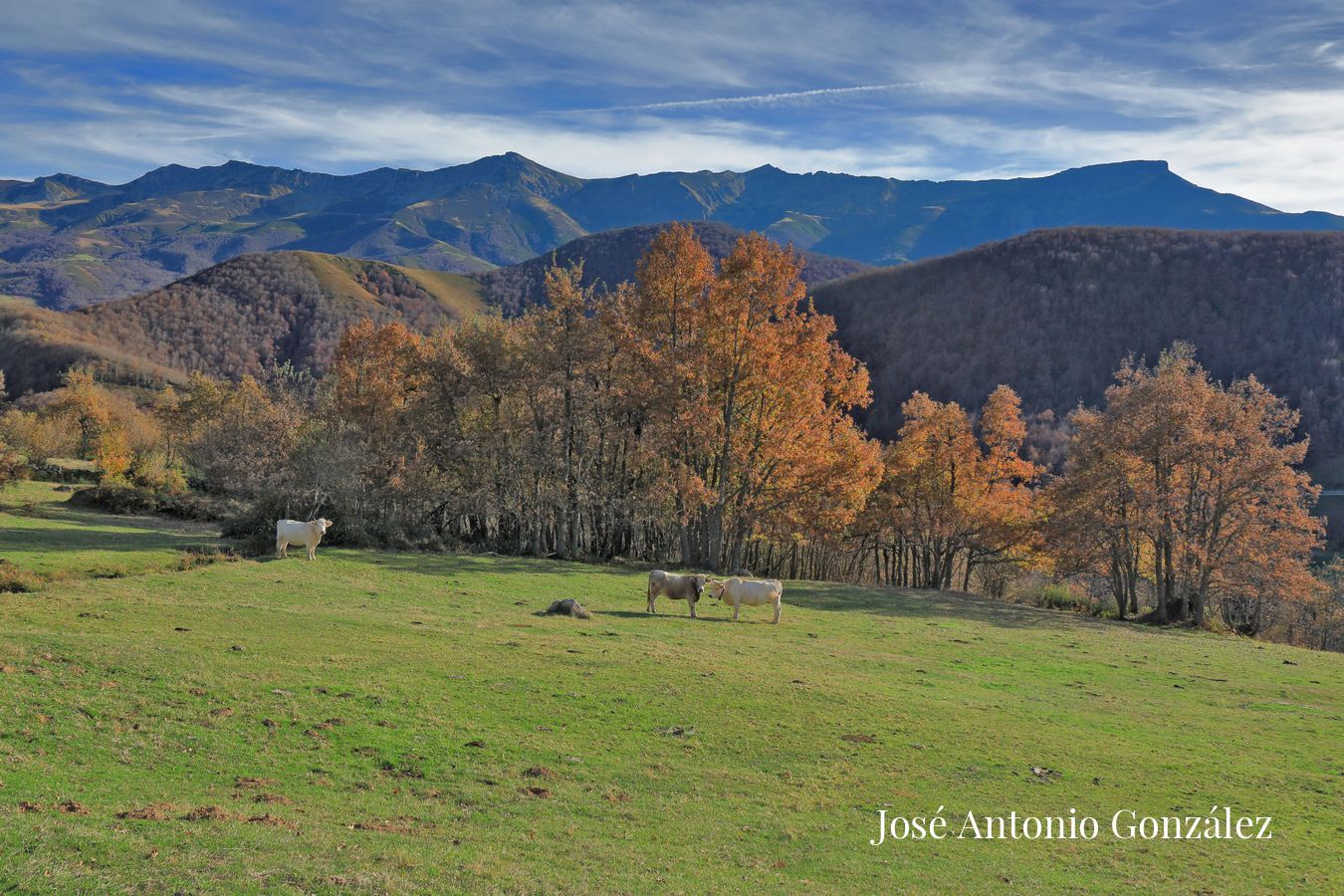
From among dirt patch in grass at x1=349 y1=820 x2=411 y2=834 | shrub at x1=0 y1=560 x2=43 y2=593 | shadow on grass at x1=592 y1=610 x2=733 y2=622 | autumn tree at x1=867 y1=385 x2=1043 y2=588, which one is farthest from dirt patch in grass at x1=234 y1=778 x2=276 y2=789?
autumn tree at x1=867 y1=385 x2=1043 y2=588

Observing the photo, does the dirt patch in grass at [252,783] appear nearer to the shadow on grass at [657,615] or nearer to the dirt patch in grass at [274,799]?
the dirt patch in grass at [274,799]

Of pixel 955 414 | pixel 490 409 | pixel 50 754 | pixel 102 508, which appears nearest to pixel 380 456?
pixel 490 409

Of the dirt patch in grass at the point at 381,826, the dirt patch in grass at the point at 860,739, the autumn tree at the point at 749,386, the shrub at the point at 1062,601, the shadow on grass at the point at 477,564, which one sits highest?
the autumn tree at the point at 749,386

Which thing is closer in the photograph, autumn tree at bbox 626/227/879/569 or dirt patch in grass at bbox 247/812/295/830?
dirt patch in grass at bbox 247/812/295/830

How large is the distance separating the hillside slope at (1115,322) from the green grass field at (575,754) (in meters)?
147

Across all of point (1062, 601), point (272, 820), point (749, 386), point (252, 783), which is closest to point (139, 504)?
point (749, 386)

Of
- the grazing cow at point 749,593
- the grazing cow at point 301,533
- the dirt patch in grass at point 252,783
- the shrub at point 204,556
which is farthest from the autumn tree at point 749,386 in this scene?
the dirt patch in grass at point 252,783

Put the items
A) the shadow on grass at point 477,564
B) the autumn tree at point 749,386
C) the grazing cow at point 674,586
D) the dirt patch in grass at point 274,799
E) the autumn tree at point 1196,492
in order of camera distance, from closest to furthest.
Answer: the dirt patch in grass at point 274,799 < the grazing cow at point 674,586 < the shadow on grass at point 477,564 < the autumn tree at point 1196,492 < the autumn tree at point 749,386

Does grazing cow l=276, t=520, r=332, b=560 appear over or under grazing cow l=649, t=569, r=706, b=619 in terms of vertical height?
over

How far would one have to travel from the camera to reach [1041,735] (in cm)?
1605

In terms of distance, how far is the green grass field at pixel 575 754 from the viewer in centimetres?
902

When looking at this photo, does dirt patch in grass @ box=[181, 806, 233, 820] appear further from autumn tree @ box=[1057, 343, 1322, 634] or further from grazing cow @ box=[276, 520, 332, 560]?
autumn tree @ box=[1057, 343, 1322, 634]

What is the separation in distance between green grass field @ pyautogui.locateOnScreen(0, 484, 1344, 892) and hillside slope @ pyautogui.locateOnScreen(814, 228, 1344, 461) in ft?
483

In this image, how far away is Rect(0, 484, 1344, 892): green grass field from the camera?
29.6 ft
